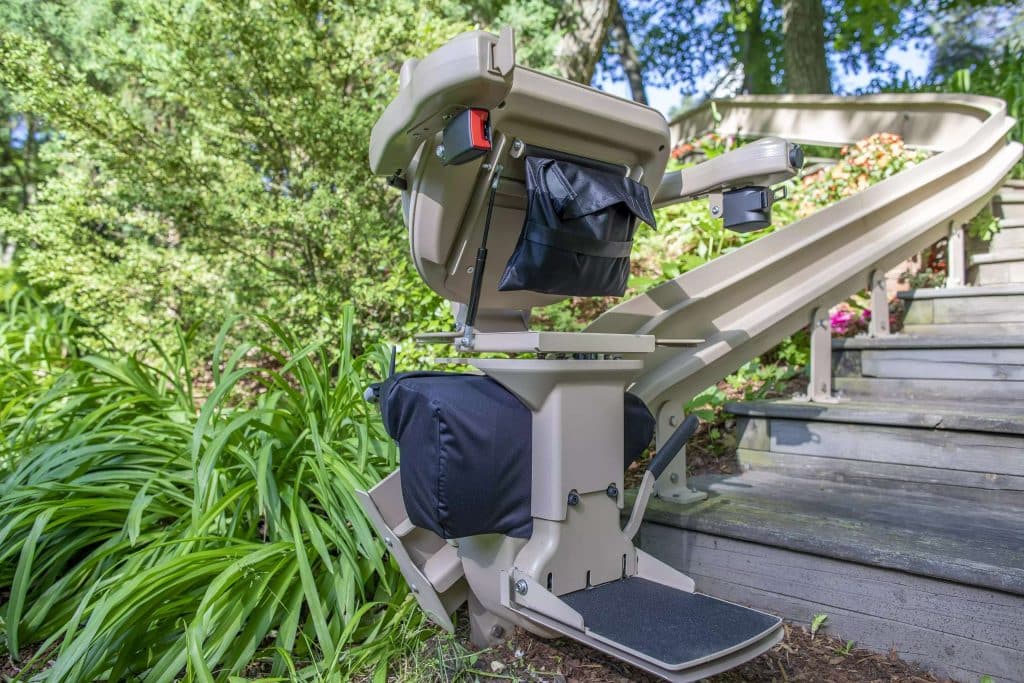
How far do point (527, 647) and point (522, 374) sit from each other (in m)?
0.71

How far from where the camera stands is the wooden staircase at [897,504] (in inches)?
59.4

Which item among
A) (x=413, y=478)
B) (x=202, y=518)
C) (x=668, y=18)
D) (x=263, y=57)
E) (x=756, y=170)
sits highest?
(x=668, y=18)

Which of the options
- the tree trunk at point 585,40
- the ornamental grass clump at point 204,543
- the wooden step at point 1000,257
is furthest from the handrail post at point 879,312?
the tree trunk at point 585,40

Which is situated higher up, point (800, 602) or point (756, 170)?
point (756, 170)

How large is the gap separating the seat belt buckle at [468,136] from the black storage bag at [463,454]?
47 cm

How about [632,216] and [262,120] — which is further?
[262,120]

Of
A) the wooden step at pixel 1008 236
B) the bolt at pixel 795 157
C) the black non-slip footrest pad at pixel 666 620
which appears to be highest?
the wooden step at pixel 1008 236

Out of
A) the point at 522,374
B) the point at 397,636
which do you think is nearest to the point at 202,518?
the point at 397,636

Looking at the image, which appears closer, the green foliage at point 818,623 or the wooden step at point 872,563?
the wooden step at point 872,563

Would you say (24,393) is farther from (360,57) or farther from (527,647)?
(527,647)

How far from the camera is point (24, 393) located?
292cm

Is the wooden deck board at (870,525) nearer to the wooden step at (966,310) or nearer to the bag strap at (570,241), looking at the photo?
the bag strap at (570,241)

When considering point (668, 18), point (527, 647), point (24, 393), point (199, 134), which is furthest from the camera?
point (668, 18)

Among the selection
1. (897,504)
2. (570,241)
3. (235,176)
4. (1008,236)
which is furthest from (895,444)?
(235,176)
